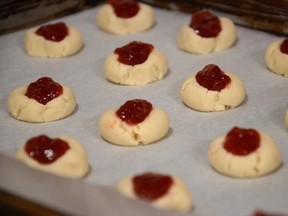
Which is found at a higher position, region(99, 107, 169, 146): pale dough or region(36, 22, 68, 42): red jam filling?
region(99, 107, 169, 146): pale dough

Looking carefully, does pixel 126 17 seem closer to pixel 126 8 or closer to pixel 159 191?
pixel 126 8

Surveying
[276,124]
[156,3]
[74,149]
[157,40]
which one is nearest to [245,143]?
[276,124]

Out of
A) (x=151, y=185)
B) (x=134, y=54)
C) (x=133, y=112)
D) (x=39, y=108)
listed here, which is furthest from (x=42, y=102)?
(x=151, y=185)

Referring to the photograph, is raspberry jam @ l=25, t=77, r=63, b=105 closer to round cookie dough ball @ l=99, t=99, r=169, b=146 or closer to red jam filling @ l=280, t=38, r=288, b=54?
round cookie dough ball @ l=99, t=99, r=169, b=146

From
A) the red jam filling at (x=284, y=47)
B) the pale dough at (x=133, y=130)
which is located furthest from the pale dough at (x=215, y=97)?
the red jam filling at (x=284, y=47)

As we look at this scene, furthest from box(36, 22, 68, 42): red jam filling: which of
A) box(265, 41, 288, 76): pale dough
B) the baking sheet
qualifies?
box(265, 41, 288, 76): pale dough

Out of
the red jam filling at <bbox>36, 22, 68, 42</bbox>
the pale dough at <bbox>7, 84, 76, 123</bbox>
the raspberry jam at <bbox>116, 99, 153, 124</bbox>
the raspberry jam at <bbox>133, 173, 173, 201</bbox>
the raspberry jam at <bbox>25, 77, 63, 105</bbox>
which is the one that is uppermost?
the raspberry jam at <bbox>133, 173, 173, 201</bbox>
